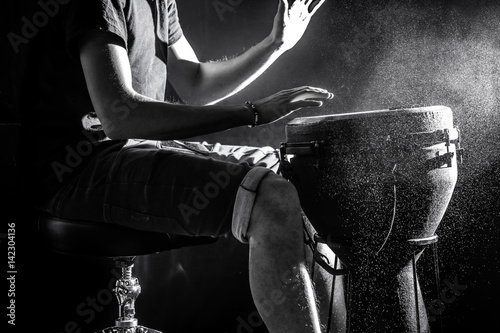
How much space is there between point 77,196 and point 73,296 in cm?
101

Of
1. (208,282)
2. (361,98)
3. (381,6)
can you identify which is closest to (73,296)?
(208,282)

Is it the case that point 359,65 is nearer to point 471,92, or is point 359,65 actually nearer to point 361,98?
point 361,98

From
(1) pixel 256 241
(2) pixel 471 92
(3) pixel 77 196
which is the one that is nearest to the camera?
(1) pixel 256 241

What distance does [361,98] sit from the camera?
9.14 feet

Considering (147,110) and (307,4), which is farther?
(307,4)

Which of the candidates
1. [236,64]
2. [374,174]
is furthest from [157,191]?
[236,64]

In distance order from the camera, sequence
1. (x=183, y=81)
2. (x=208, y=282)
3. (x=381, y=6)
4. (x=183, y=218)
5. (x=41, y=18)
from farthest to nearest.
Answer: (x=208, y=282) → (x=381, y=6) → (x=183, y=81) → (x=41, y=18) → (x=183, y=218)

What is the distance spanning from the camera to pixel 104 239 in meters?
1.59

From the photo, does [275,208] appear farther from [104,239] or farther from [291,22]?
[291,22]

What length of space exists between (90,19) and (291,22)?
789 mm

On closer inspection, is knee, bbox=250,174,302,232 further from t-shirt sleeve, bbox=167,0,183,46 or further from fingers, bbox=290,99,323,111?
t-shirt sleeve, bbox=167,0,183,46

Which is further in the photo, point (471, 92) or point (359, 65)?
point (359, 65)

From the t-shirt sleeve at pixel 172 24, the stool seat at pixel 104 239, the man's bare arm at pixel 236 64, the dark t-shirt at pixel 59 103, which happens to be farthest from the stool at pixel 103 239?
the t-shirt sleeve at pixel 172 24

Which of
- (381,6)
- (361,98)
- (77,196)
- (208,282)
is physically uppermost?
(381,6)
